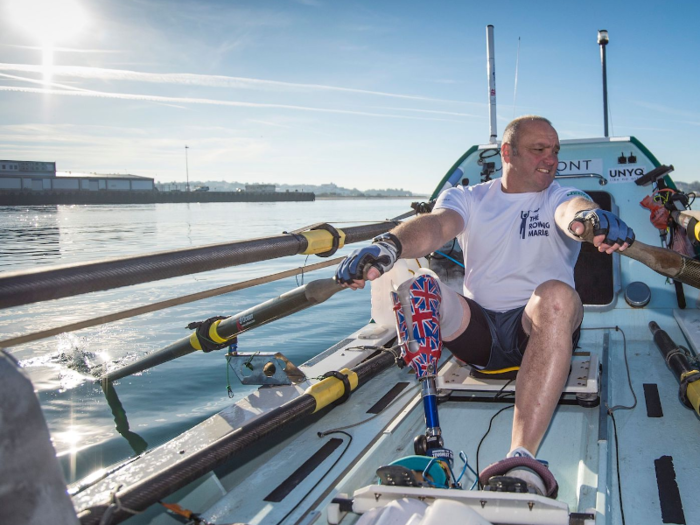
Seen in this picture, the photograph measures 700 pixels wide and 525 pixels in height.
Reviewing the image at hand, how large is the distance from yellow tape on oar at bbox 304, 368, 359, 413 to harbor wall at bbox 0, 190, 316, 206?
235ft

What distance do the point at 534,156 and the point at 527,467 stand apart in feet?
5.62

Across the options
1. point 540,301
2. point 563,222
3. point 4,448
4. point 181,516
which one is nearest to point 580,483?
point 540,301

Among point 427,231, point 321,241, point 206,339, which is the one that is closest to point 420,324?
point 427,231

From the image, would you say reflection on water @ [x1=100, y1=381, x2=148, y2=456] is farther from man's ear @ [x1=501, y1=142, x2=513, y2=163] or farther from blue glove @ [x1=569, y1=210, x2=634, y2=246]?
blue glove @ [x1=569, y1=210, x2=634, y2=246]

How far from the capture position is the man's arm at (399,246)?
2535 millimetres

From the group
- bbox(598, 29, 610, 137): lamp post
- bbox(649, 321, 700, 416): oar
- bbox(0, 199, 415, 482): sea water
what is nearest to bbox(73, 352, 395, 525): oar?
bbox(0, 199, 415, 482): sea water

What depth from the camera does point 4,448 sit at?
1.05m

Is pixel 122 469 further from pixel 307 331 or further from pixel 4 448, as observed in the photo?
pixel 307 331

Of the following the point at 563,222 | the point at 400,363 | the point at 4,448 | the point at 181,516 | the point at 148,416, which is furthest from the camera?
the point at 148,416

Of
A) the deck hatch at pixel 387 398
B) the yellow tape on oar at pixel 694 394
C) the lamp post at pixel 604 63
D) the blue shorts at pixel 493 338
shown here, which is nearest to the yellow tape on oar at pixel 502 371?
the blue shorts at pixel 493 338

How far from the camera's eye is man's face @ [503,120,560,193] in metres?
3.28

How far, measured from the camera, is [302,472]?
2.82 meters

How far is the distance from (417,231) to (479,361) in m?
0.86

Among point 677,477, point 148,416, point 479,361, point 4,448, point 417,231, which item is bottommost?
point 148,416
